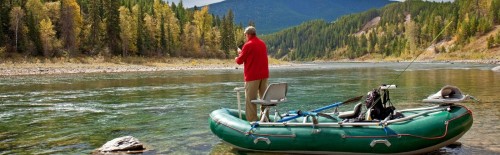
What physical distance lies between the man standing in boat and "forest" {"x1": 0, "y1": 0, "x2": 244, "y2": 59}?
6746 cm

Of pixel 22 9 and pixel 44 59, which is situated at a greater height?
pixel 22 9

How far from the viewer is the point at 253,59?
11328 millimetres

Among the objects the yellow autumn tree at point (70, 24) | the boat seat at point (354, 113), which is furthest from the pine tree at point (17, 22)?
the boat seat at point (354, 113)

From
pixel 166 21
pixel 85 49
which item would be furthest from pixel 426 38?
pixel 85 49

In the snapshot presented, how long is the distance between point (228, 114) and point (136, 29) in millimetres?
90746

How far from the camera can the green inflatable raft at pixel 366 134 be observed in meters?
9.45

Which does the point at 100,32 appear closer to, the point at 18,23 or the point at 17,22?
the point at 18,23

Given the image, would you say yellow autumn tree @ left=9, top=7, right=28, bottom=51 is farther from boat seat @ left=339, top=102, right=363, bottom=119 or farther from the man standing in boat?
boat seat @ left=339, top=102, right=363, bottom=119

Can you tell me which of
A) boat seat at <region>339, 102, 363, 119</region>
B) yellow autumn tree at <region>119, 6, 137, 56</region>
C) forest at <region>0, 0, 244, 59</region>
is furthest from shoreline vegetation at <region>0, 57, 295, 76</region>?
boat seat at <region>339, 102, 363, 119</region>

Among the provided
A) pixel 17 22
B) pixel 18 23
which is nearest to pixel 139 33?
pixel 18 23

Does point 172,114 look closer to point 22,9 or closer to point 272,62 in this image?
point 22,9

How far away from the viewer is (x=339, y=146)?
978cm

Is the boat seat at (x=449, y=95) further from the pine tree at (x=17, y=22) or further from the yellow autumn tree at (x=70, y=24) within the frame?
the yellow autumn tree at (x=70, y=24)

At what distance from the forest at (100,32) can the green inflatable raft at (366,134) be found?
6867 centimetres
